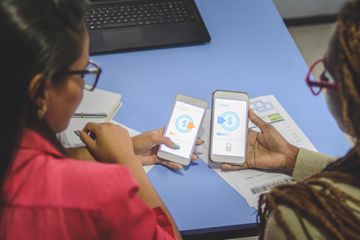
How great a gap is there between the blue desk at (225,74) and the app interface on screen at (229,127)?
8 centimetres

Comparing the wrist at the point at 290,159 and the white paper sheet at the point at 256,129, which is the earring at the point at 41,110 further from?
the wrist at the point at 290,159

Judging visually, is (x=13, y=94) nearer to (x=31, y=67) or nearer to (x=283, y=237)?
(x=31, y=67)

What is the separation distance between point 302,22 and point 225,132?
163 centimetres

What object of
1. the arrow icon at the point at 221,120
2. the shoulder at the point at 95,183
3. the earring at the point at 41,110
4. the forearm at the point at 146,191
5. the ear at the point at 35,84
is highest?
the ear at the point at 35,84

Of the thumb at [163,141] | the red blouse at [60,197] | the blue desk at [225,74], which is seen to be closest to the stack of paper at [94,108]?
the blue desk at [225,74]

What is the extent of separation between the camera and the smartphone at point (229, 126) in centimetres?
112

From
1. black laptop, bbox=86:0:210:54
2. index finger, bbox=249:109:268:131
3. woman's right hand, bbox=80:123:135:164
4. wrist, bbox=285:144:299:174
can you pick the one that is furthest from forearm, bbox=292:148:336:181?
black laptop, bbox=86:0:210:54

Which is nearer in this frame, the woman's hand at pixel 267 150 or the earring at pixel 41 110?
the earring at pixel 41 110

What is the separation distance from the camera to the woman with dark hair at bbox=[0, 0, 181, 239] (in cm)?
68

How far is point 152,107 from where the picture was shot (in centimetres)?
123

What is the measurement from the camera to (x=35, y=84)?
0.70 metres

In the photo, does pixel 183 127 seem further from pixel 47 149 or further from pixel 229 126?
pixel 47 149

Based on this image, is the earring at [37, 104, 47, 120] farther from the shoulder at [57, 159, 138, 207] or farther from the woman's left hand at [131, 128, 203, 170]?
the woman's left hand at [131, 128, 203, 170]

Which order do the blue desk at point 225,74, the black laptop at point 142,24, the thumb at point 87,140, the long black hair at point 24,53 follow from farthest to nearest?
the black laptop at point 142,24
the blue desk at point 225,74
the thumb at point 87,140
the long black hair at point 24,53
